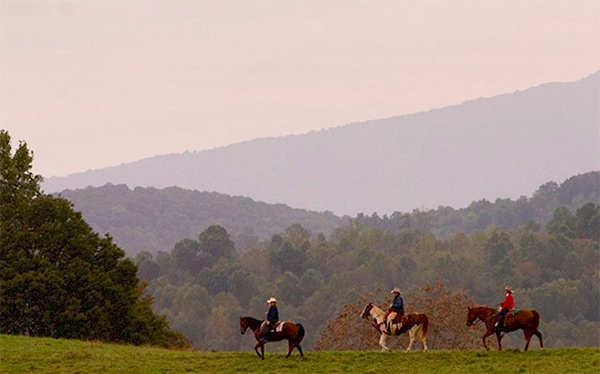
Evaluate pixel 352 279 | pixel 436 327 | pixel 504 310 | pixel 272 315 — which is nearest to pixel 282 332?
pixel 272 315

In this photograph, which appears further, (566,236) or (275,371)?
(566,236)

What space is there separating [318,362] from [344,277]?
450 feet

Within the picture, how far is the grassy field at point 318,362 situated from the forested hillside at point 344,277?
356 feet

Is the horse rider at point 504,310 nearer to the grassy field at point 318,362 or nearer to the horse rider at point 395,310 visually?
the grassy field at point 318,362

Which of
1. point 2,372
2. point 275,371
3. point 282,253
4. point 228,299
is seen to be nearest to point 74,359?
point 2,372

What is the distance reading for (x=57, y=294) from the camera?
68750 millimetres

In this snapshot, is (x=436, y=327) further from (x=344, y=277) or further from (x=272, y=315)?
(x=344, y=277)

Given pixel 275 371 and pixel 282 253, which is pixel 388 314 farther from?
pixel 282 253

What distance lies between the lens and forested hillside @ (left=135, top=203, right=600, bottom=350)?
A: 16125 cm

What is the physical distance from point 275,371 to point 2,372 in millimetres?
11141

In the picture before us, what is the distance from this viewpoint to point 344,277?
17812 centimetres

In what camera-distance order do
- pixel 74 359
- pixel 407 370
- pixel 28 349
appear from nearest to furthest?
pixel 407 370 → pixel 74 359 → pixel 28 349

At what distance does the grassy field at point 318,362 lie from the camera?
125 ft

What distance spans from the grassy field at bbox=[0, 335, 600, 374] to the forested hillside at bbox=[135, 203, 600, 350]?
108642mm
